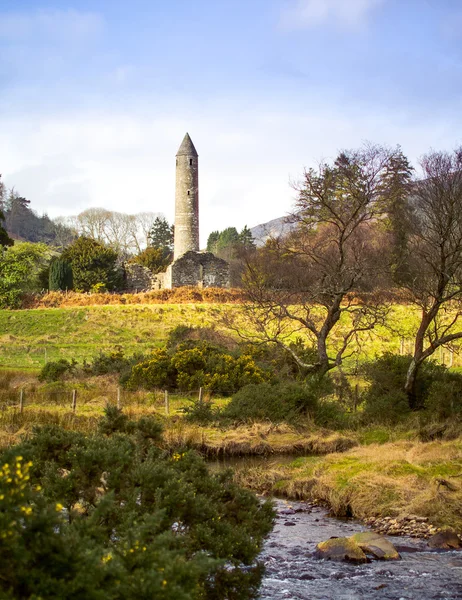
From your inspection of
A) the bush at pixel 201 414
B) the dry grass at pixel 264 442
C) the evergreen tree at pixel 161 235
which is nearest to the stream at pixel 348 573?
the dry grass at pixel 264 442

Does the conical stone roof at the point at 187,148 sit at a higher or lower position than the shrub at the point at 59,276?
higher

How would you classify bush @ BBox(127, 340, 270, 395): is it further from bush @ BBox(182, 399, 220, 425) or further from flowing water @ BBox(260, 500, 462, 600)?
flowing water @ BBox(260, 500, 462, 600)

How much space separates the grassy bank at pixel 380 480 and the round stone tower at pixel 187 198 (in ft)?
169

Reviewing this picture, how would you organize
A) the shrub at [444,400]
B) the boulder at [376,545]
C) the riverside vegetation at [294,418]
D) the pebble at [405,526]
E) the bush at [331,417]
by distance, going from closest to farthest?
1. the boulder at [376,545]
2. the pebble at [405,526]
3. the riverside vegetation at [294,418]
4. the shrub at [444,400]
5. the bush at [331,417]

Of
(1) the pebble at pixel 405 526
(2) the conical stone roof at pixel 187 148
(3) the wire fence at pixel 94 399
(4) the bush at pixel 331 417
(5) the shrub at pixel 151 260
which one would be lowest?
(1) the pebble at pixel 405 526

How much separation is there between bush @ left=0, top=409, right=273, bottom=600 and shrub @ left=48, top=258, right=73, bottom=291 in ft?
163

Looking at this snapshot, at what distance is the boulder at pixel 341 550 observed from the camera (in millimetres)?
11820

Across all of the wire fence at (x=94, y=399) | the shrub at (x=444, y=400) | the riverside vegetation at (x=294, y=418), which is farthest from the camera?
the wire fence at (x=94, y=399)

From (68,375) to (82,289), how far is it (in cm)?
3604

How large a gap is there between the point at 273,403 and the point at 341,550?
35.3ft

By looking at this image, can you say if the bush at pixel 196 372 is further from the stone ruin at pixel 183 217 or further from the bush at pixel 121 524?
the stone ruin at pixel 183 217

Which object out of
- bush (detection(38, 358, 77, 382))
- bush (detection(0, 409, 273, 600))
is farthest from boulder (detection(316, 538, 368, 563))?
bush (detection(38, 358, 77, 382))

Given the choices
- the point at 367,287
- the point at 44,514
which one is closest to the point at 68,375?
the point at 367,287

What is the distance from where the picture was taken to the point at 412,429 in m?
21.2
